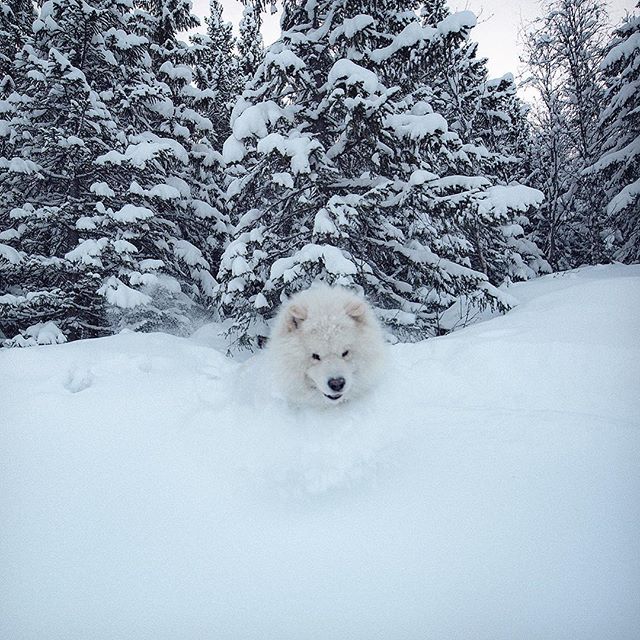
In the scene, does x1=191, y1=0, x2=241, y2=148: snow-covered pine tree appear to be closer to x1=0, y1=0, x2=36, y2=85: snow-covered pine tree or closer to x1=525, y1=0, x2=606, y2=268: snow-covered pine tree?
x1=0, y1=0, x2=36, y2=85: snow-covered pine tree

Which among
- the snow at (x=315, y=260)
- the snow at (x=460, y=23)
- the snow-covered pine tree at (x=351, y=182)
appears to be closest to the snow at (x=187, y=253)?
the snow-covered pine tree at (x=351, y=182)

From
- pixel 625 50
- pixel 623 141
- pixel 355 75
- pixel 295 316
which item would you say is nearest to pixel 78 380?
pixel 295 316

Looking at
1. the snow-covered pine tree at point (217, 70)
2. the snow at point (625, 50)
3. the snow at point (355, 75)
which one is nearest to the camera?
the snow at point (355, 75)

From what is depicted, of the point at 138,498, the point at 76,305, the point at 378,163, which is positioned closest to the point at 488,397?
the point at 138,498

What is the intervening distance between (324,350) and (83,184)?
30.6ft

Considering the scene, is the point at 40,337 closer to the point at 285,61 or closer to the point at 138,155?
the point at 138,155

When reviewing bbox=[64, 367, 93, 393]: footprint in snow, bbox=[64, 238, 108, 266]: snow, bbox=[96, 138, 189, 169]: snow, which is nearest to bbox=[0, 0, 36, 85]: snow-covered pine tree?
bbox=[96, 138, 189, 169]: snow

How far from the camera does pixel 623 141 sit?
13.1 meters

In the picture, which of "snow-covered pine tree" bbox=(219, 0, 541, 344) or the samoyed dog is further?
"snow-covered pine tree" bbox=(219, 0, 541, 344)

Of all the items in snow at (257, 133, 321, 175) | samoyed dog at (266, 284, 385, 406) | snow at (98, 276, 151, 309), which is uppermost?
snow at (257, 133, 321, 175)

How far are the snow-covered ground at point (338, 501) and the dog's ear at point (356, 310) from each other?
70 centimetres

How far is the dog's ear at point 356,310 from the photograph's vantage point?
4344 millimetres

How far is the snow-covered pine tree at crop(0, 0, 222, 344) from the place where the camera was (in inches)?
343

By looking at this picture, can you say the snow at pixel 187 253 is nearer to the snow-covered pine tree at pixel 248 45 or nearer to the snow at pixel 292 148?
the snow at pixel 292 148
